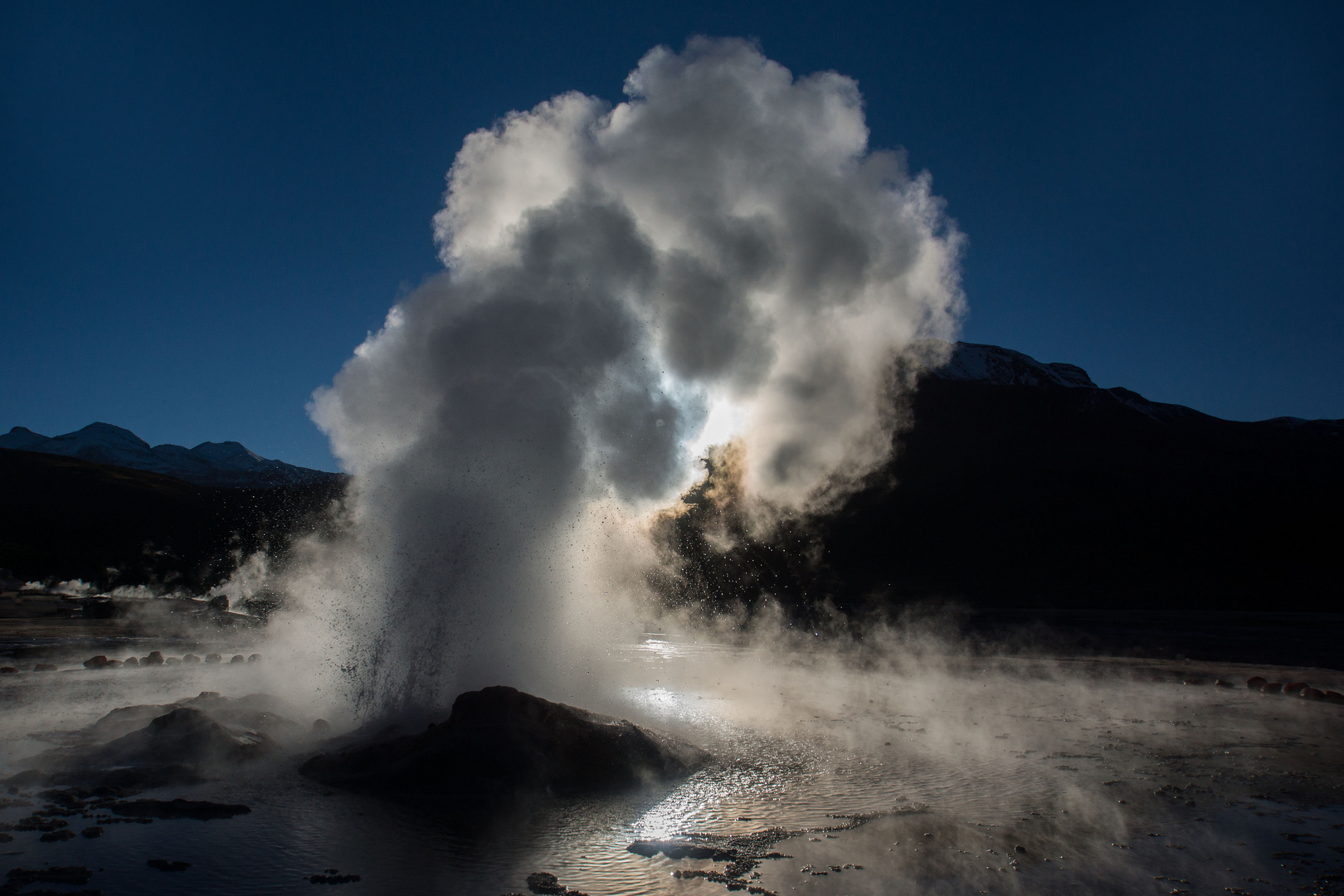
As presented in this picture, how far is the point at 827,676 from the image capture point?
656 inches

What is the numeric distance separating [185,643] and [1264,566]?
63790 mm

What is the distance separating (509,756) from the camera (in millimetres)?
7586

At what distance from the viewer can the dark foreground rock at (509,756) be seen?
7.41 m

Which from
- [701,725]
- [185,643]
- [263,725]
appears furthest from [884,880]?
[185,643]

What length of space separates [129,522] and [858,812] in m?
75.6

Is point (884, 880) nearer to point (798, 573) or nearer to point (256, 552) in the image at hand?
point (798, 573)

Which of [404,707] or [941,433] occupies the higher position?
[941,433]

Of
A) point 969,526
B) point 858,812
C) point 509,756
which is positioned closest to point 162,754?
point 509,756

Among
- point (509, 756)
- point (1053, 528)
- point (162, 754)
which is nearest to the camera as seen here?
point (509, 756)

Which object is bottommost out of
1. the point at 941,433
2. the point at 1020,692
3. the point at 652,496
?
the point at 1020,692

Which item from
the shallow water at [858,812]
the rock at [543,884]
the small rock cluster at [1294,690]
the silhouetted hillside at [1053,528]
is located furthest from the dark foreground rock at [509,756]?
the silhouetted hillside at [1053,528]

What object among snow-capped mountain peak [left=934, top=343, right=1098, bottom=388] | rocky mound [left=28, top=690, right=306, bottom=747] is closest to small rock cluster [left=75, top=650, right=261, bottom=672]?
rocky mound [left=28, top=690, right=306, bottom=747]

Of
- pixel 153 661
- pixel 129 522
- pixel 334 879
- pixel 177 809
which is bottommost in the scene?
pixel 153 661

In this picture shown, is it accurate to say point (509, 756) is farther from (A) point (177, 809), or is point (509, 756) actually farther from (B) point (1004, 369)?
(B) point (1004, 369)
